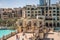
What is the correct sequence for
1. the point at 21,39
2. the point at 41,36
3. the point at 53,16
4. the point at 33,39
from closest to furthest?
1. the point at 33,39
2. the point at 21,39
3. the point at 41,36
4. the point at 53,16

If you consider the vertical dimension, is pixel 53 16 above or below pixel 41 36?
below

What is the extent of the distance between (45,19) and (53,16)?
2.72 metres

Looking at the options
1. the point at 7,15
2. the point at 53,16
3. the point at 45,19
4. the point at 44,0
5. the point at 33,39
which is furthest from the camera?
the point at 7,15

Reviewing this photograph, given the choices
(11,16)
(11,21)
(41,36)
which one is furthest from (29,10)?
(41,36)

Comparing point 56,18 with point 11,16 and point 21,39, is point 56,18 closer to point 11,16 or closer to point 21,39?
point 11,16

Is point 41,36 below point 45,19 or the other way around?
the other way around

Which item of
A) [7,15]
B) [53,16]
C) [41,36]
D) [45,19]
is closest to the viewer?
[41,36]

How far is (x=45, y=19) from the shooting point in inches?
1348

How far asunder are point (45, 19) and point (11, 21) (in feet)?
22.6

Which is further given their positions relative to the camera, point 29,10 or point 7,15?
point 7,15

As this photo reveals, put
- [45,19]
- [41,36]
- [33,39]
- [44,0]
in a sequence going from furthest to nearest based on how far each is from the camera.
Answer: [44,0] < [45,19] < [41,36] < [33,39]

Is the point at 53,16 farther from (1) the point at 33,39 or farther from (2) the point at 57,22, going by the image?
(1) the point at 33,39

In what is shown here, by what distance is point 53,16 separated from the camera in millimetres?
36531

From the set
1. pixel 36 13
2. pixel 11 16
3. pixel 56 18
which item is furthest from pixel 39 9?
pixel 11 16
